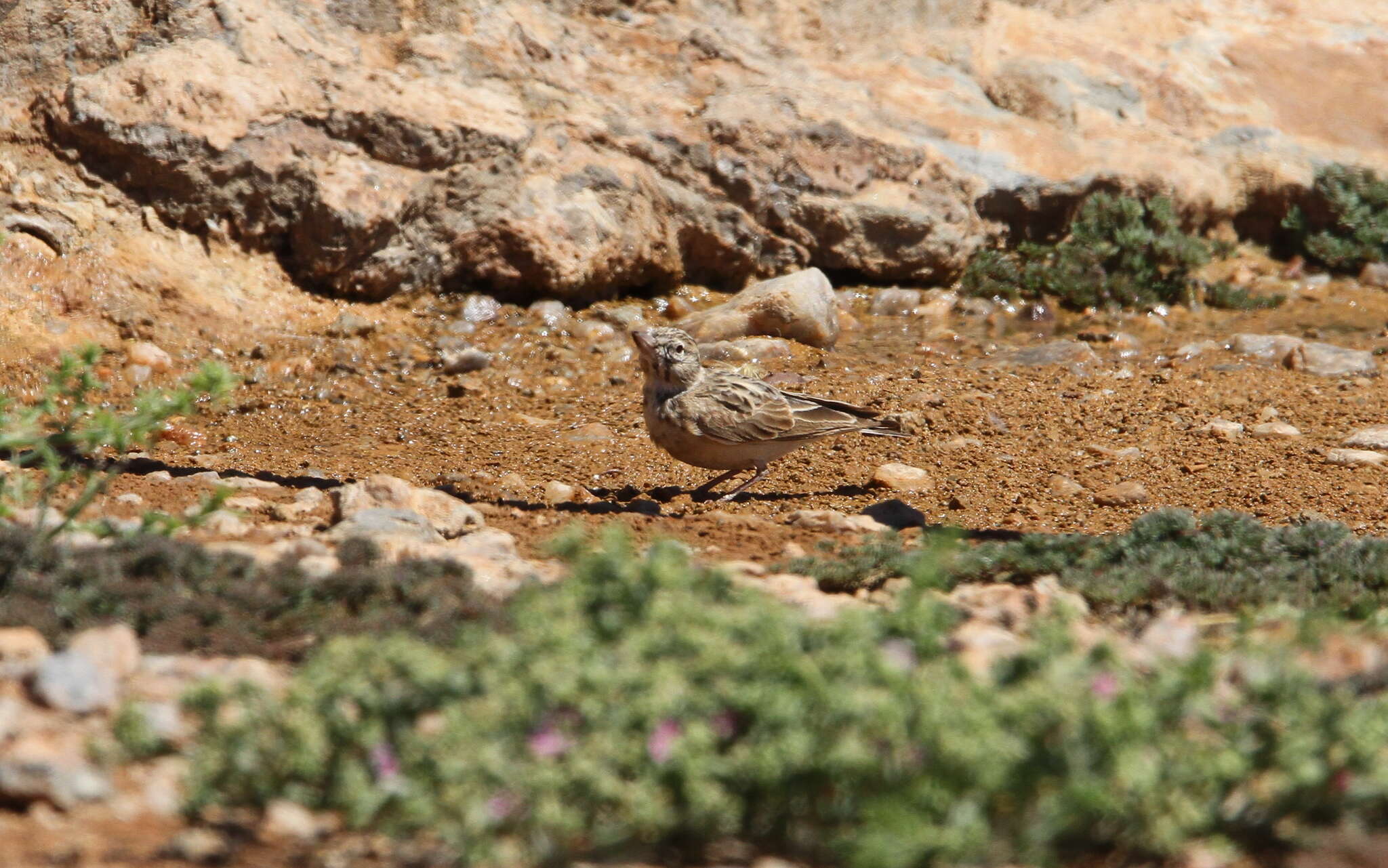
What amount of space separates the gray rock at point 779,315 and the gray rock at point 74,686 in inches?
233

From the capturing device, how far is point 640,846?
2717 mm


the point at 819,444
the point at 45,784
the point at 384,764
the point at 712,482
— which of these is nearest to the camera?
the point at 384,764

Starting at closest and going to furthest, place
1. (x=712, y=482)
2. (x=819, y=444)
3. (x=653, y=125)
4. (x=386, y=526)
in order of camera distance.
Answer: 1. (x=386, y=526)
2. (x=712, y=482)
3. (x=819, y=444)
4. (x=653, y=125)

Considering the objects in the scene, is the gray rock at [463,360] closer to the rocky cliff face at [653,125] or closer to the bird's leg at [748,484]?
the rocky cliff face at [653,125]

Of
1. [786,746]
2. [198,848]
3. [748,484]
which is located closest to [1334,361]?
[748,484]

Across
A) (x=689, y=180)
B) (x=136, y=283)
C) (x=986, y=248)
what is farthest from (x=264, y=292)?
(x=986, y=248)

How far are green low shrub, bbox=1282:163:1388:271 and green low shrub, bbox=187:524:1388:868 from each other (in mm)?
9311

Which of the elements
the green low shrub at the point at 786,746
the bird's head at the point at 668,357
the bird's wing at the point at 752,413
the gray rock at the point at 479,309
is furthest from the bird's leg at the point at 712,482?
the green low shrub at the point at 786,746

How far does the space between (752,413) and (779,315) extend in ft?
7.60

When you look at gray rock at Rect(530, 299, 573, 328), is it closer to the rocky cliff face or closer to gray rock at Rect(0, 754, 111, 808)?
the rocky cliff face

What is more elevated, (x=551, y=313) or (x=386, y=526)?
(x=386, y=526)

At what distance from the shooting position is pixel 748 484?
7.07 m

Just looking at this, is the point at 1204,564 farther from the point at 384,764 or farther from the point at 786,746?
the point at 384,764

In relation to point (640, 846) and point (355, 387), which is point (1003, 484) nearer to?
point (355, 387)
